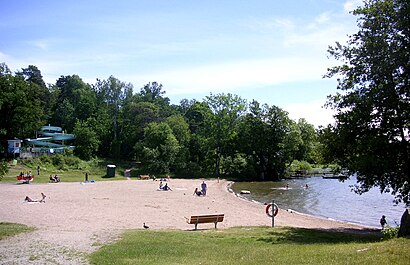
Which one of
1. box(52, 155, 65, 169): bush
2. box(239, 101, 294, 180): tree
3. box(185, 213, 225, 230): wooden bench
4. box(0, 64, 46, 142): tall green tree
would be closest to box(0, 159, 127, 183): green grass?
box(52, 155, 65, 169): bush

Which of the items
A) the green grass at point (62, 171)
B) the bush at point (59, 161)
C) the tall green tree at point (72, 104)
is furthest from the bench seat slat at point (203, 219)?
the tall green tree at point (72, 104)

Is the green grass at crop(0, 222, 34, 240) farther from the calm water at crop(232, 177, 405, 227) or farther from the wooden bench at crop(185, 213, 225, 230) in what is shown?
the calm water at crop(232, 177, 405, 227)

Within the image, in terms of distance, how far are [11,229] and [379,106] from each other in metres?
20.3

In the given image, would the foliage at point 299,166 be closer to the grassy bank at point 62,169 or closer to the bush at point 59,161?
the grassy bank at point 62,169

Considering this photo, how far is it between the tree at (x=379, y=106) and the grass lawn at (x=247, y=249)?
177 inches

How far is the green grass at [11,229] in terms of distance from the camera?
17825 millimetres

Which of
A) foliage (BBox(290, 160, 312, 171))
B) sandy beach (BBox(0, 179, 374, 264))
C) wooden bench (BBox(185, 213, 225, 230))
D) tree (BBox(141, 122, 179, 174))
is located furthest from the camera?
foliage (BBox(290, 160, 312, 171))

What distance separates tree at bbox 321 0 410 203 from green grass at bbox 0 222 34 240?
56.5ft

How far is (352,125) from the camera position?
20.7m

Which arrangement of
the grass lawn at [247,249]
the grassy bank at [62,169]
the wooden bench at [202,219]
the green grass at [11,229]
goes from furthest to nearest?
the grassy bank at [62,169] → the wooden bench at [202,219] → the green grass at [11,229] → the grass lawn at [247,249]

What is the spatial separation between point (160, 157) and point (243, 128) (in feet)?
70.4

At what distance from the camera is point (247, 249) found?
14289 millimetres

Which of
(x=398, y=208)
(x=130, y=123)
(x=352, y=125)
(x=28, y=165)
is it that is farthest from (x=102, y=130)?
(x=352, y=125)

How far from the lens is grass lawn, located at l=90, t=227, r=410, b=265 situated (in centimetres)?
1077
